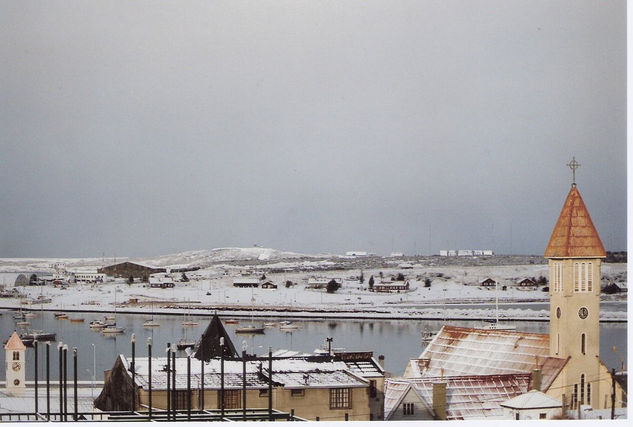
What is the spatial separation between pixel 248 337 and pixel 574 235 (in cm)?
258

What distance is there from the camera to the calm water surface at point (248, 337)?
8.59 meters

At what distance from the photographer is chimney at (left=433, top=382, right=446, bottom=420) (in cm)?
812

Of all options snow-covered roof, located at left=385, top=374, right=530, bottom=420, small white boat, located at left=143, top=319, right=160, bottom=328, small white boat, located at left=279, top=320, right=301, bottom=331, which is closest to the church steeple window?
snow-covered roof, located at left=385, top=374, right=530, bottom=420

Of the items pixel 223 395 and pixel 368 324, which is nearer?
pixel 223 395

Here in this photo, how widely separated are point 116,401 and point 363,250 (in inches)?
86.1

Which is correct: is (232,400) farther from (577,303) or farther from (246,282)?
(577,303)

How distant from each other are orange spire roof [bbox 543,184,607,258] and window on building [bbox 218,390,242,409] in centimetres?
251

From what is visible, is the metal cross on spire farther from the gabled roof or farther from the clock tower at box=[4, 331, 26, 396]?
the clock tower at box=[4, 331, 26, 396]

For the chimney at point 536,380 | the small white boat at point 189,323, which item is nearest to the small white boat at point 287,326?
the small white boat at point 189,323

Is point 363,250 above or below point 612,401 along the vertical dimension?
above

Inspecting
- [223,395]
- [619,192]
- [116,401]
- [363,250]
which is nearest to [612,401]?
[619,192]

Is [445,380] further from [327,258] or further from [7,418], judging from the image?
[7,418]

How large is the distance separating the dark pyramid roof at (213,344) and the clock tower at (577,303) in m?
2.40

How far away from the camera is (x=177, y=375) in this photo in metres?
8.24
